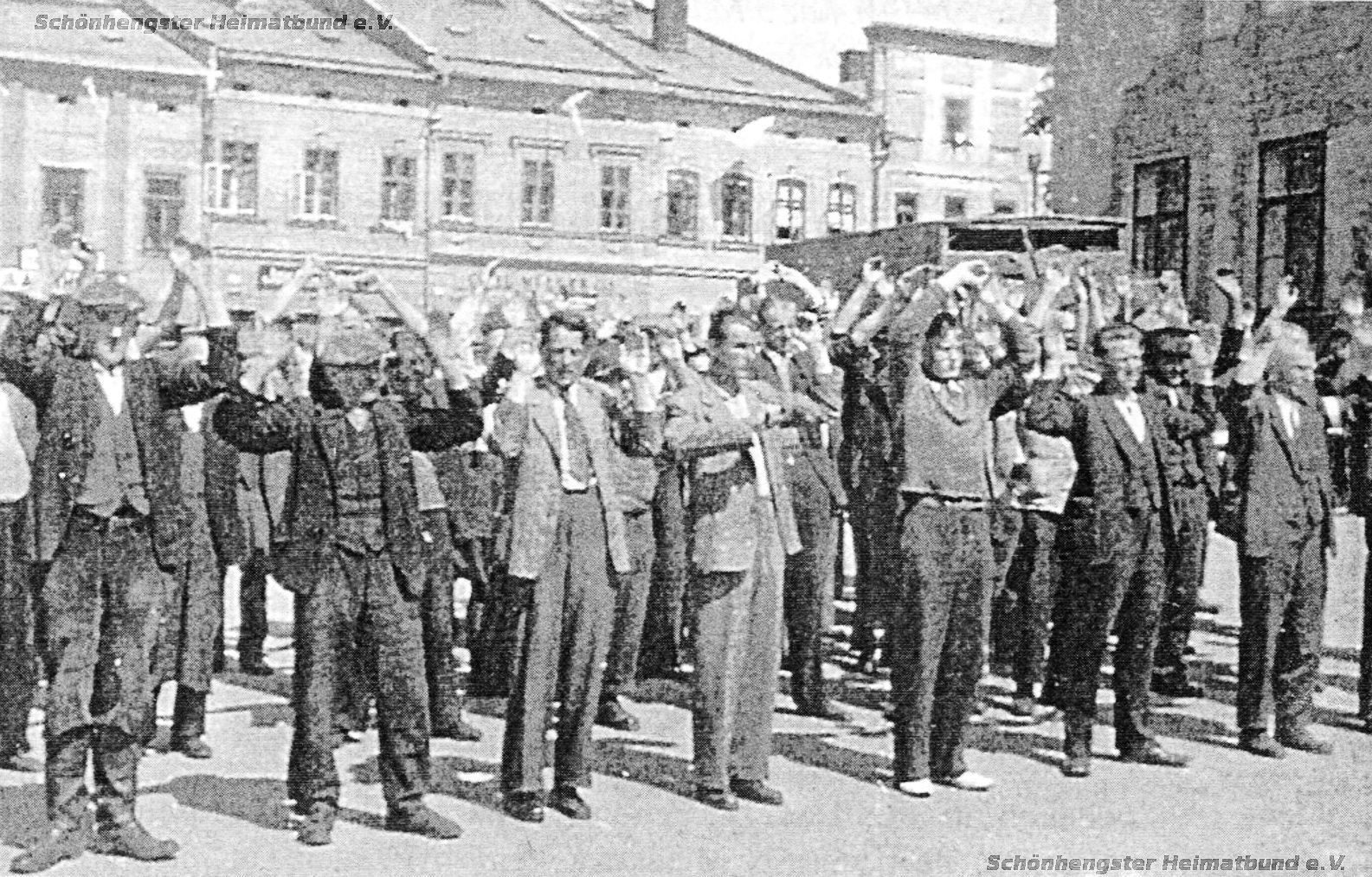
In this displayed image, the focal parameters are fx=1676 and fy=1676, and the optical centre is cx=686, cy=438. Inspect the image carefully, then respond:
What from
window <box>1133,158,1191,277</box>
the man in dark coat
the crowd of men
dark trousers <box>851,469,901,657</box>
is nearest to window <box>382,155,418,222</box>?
the crowd of men

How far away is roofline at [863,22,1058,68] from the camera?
932cm

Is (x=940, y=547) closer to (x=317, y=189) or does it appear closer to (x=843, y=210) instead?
(x=317, y=189)

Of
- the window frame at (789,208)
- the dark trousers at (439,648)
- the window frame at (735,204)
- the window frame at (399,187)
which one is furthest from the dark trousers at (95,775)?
the window frame at (789,208)

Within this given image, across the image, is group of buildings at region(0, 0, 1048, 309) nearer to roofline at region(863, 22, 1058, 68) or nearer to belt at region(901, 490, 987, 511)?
roofline at region(863, 22, 1058, 68)

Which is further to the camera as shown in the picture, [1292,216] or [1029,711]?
[1292,216]

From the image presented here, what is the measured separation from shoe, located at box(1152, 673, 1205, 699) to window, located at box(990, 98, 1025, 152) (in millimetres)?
4448

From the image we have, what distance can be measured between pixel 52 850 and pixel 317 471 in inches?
49.1

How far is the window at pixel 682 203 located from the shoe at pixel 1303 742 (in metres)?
3.79

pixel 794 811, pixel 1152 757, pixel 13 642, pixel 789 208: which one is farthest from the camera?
pixel 789 208

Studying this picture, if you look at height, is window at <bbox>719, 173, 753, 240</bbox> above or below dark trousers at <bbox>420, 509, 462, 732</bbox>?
above

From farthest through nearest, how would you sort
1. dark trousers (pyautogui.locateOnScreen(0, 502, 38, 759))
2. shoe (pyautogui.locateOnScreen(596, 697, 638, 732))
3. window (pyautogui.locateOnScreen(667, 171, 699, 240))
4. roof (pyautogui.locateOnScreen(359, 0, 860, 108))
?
window (pyautogui.locateOnScreen(667, 171, 699, 240)) → roof (pyautogui.locateOnScreen(359, 0, 860, 108)) → shoe (pyautogui.locateOnScreen(596, 697, 638, 732)) → dark trousers (pyautogui.locateOnScreen(0, 502, 38, 759))

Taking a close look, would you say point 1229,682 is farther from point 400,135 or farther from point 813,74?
point 400,135

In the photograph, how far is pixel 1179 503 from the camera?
6.71 metres

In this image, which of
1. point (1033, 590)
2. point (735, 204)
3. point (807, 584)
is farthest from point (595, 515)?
point (735, 204)
